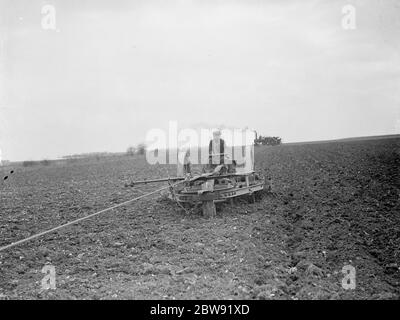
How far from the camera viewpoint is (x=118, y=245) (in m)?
7.73

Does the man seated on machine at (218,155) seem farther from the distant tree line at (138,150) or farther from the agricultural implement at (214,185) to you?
the distant tree line at (138,150)

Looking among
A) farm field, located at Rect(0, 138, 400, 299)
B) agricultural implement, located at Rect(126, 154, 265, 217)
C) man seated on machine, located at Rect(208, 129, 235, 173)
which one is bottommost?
farm field, located at Rect(0, 138, 400, 299)

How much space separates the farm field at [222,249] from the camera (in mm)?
5406

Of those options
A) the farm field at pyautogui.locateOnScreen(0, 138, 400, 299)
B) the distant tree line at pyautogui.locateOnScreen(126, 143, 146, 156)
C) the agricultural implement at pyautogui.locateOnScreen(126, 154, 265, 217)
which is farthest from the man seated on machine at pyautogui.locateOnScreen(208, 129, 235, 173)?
the distant tree line at pyautogui.locateOnScreen(126, 143, 146, 156)

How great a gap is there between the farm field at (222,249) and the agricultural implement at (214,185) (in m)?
0.45

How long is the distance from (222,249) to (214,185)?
11.1 ft

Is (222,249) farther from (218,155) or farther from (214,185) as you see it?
(218,155)

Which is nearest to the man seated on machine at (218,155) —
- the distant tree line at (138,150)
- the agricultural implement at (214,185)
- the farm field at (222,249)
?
the agricultural implement at (214,185)

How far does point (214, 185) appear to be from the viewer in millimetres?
10266

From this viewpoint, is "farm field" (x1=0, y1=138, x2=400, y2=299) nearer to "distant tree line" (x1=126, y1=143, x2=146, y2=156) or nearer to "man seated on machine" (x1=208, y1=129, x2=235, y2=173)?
"man seated on machine" (x1=208, y1=129, x2=235, y2=173)

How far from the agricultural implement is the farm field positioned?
450mm

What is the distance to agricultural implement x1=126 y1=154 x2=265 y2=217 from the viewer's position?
30.3 ft

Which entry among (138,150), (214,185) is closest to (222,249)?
(214,185)

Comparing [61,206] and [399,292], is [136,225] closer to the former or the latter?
[61,206]
